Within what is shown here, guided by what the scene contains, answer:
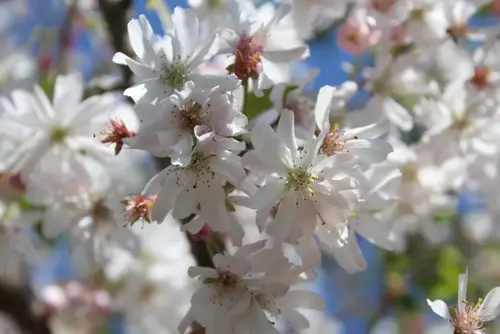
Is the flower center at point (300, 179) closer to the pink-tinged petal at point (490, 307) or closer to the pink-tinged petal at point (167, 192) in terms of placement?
the pink-tinged petal at point (167, 192)

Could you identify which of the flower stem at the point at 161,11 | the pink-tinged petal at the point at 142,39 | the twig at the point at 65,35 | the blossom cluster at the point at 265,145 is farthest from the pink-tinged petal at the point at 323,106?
the twig at the point at 65,35

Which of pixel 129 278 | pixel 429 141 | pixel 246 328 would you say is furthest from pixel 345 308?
pixel 246 328

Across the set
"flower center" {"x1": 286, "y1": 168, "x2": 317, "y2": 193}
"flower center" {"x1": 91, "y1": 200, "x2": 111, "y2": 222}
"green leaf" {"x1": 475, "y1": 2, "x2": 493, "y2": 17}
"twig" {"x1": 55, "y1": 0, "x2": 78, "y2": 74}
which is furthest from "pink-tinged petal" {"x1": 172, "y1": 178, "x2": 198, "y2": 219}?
"twig" {"x1": 55, "y1": 0, "x2": 78, "y2": 74}

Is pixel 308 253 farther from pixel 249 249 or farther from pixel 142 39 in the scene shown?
pixel 142 39

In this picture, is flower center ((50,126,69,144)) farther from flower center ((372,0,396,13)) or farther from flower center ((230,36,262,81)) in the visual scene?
flower center ((372,0,396,13))

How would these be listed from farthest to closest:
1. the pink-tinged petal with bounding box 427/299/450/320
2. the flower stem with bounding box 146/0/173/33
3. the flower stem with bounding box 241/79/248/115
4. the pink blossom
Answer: the pink blossom < the flower stem with bounding box 146/0/173/33 < the flower stem with bounding box 241/79/248/115 < the pink-tinged petal with bounding box 427/299/450/320

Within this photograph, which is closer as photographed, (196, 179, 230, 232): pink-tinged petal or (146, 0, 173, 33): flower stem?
(196, 179, 230, 232): pink-tinged petal
